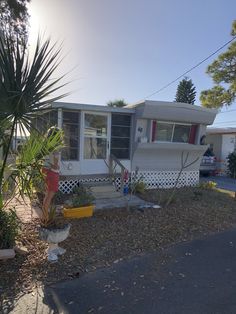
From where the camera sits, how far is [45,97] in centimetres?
454

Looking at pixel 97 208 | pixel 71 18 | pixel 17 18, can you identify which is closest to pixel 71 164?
pixel 97 208

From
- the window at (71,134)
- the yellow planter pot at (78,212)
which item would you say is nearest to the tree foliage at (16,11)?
the window at (71,134)

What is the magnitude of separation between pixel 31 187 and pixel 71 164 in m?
5.12

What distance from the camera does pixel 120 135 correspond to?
10.8 m

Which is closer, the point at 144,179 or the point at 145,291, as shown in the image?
the point at 145,291

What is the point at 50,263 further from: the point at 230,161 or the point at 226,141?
the point at 226,141

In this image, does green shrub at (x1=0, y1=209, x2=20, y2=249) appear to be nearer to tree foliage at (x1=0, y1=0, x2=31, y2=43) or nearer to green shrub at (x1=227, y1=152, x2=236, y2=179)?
tree foliage at (x1=0, y1=0, x2=31, y2=43)

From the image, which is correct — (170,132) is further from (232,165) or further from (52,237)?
(232,165)

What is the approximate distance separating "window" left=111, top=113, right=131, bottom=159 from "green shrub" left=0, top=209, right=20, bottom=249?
6165 mm

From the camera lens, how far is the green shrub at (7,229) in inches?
184

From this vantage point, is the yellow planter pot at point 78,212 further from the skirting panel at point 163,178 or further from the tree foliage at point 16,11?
the tree foliage at point 16,11

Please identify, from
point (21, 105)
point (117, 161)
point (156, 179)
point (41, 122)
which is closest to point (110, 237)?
point (41, 122)

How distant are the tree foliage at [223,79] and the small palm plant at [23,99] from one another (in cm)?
1662

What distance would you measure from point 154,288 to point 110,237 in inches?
79.6
